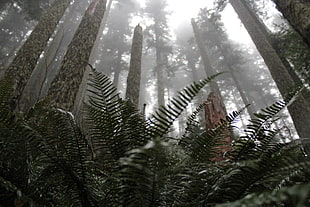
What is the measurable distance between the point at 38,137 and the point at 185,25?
30.3 meters

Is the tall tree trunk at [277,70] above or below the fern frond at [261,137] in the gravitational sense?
above

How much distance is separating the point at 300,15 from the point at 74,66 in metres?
3.86

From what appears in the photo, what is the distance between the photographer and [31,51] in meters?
4.56

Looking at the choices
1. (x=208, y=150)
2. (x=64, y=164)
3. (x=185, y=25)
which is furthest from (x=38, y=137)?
(x=185, y=25)

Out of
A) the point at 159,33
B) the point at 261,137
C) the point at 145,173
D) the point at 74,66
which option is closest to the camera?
the point at 145,173

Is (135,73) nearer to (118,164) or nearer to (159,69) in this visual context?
(118,164)

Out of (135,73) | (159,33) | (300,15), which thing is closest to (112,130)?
(300,15)

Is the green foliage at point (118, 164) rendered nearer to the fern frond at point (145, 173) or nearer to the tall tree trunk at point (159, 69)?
the fern frond at point (145, 173)

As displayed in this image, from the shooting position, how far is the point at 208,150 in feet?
3.60

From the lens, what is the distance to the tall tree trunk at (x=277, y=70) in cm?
486

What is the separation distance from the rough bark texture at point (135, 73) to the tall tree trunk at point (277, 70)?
13.8 feet

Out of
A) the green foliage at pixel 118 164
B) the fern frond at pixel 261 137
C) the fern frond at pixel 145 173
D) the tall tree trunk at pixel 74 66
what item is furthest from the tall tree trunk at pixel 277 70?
the tall tree trunk at pixel 74 66

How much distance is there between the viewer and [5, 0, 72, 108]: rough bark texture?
3975 millimetres

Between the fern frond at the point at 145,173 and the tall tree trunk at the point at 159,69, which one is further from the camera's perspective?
the tall tree trunk at the point at 159,69
